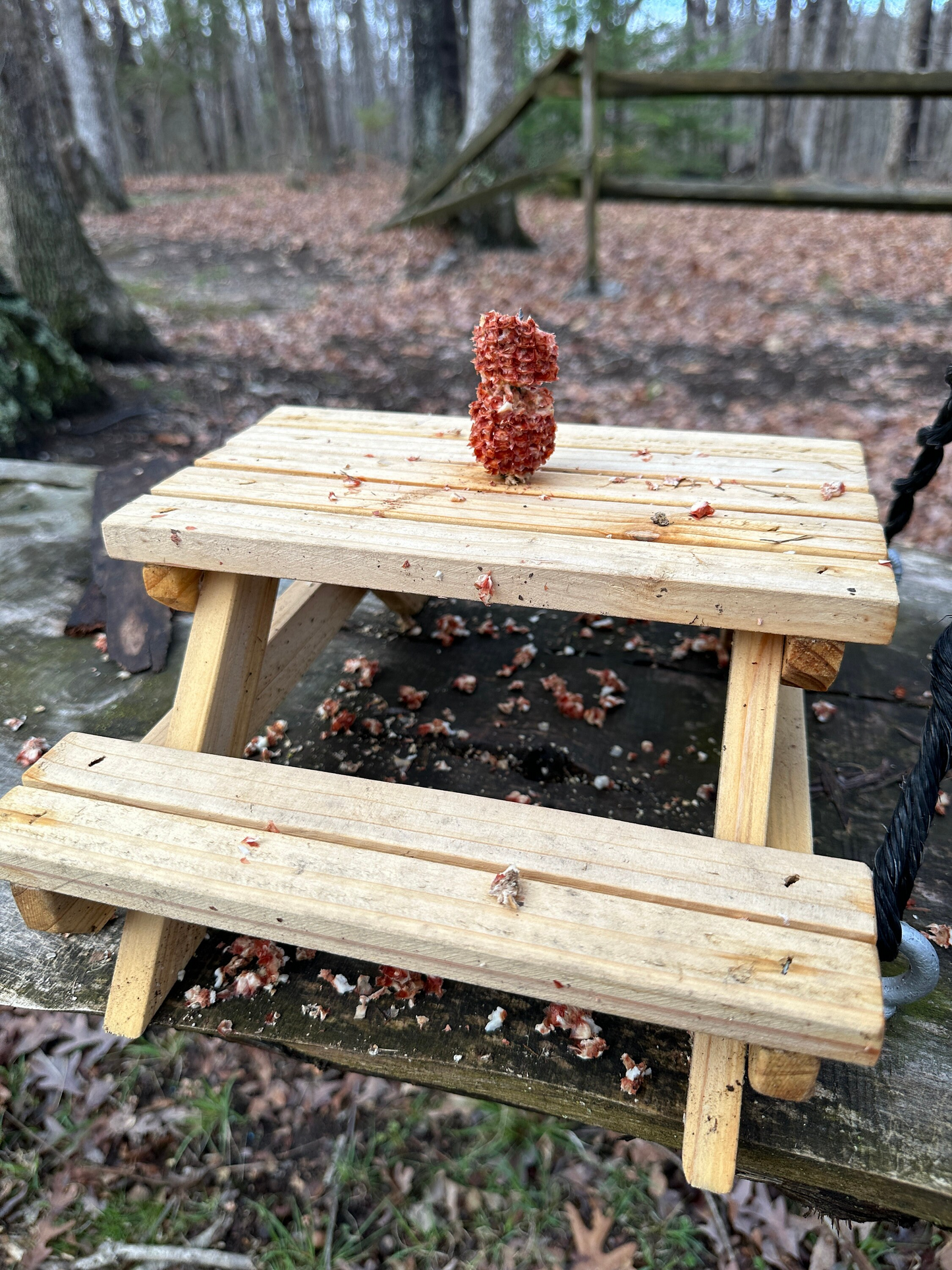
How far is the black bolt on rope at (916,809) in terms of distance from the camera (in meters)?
1.39

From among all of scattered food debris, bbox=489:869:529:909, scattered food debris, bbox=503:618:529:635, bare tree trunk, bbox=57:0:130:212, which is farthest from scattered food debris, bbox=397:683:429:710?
bare tree trunk, bbox=57:0:130:212

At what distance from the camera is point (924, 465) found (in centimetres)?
193

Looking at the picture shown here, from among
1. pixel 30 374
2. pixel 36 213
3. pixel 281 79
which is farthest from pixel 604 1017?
pixel 281 79

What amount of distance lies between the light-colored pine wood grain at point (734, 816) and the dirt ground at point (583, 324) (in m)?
2.83

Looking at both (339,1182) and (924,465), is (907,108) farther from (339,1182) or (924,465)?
(339,1182)

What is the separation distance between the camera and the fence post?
21.7 ft

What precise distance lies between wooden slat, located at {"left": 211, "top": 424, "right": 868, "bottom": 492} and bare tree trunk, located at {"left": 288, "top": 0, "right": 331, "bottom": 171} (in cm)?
1829

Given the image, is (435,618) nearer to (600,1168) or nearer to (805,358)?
(600,1168)

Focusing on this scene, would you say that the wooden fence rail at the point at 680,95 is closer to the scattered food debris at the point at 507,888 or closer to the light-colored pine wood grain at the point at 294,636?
the light-colored pine wood grain at the point at 294,636

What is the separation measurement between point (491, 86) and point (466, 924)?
1009 centimetres

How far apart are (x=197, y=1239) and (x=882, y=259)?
984 cm

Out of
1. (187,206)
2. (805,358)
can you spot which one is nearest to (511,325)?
(805,358)

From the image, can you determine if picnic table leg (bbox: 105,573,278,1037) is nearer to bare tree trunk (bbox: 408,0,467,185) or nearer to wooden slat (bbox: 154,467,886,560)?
wooden slat (bbox: 154,467,886,560)

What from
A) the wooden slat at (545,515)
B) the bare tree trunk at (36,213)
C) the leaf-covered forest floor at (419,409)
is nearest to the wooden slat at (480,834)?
the wooden slat at (545,515)
